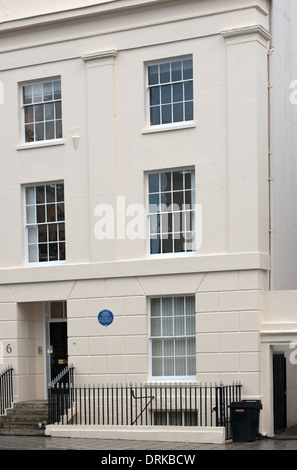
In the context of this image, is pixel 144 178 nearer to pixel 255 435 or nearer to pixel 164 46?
pixel 164 46

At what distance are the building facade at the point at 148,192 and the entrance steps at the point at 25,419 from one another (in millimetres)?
561

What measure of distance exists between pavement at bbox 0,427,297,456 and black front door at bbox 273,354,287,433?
2.12 feet

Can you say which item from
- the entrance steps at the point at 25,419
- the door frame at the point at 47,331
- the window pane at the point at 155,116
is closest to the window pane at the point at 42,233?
the door frame at the point at 47,331

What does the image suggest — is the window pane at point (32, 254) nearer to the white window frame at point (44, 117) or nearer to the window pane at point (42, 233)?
the window pane at point (42, 233)

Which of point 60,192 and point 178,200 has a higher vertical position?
point 60,192

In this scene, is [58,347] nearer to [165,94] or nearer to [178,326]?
[178,326]

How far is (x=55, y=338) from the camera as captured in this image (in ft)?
80.5

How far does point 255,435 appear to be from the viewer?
2048 cm

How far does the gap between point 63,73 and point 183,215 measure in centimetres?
503

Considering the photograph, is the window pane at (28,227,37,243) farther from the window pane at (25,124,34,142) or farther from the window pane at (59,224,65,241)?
the window pane at (25,124,34,142)

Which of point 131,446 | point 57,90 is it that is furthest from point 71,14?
point 131,446

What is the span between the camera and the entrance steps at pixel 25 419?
22391 millimetres

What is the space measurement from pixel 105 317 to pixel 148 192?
3317mm

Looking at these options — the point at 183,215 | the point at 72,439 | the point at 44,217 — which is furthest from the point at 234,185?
the point at 72,439
